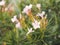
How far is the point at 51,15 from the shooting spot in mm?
2789

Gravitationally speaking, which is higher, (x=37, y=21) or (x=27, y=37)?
(x=37, y=21)

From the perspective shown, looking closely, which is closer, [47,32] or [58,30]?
[47,32]

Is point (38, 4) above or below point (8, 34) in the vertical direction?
above

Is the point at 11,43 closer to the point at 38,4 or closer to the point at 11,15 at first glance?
the point at 11,15

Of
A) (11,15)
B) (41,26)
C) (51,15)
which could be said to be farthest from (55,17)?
(11,15)

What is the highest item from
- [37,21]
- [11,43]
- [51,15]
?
[51,15]

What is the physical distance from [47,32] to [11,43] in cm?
39

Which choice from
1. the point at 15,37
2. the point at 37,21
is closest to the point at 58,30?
the point at 37,21

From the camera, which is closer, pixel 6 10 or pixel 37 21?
pixel 37 21

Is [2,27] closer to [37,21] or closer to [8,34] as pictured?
[8,34]

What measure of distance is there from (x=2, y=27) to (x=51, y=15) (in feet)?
1.90

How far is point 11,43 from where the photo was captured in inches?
96.9

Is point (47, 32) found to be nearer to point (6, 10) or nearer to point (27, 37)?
point (27, 37)

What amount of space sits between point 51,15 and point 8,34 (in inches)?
23.1
